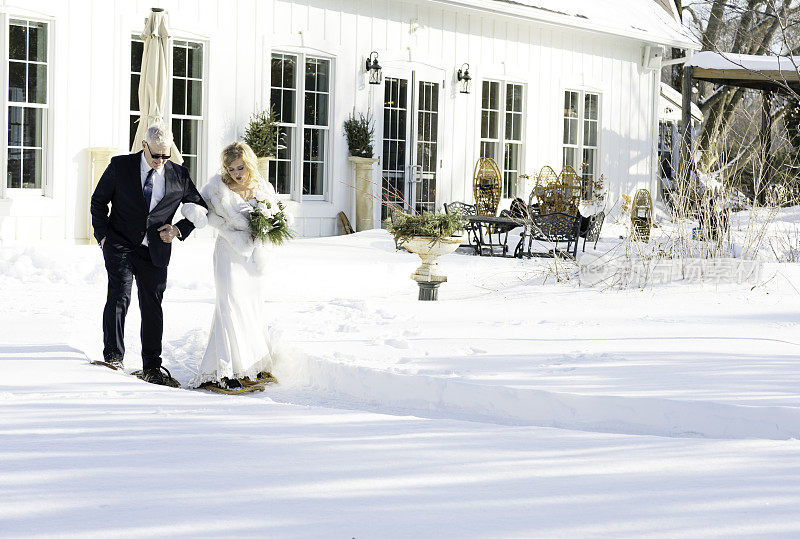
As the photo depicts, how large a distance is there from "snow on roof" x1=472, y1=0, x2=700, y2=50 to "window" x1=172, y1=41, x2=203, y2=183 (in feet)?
14.2

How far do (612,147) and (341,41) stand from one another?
22.8 feet

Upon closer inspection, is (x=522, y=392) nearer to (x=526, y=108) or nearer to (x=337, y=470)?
(x=337, y=470)

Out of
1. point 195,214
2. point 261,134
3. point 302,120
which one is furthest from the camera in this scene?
point 302,120

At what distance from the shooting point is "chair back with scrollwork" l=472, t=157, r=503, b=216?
17188mm

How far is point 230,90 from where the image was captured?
13961 mm

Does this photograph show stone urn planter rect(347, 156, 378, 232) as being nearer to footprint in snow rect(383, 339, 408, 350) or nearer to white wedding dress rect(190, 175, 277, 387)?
footprint in snow rect(383, 339, 408, 350)

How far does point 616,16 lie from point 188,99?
936cm

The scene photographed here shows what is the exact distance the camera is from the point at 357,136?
604 inches

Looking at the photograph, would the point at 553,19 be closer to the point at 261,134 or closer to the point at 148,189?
the point at 261,134

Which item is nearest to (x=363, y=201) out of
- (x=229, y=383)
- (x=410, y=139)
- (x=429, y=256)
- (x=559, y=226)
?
(x=410, y=139)

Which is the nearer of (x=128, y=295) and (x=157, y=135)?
(x=157, y=135)


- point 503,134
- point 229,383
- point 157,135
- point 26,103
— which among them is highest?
point 503,134

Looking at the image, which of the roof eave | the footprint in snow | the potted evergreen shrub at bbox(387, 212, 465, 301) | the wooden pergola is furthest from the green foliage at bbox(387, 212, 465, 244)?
the wooden pergola

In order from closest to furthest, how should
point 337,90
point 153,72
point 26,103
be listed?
1. point 26,103
2. point 153,72
3. point 337,90
